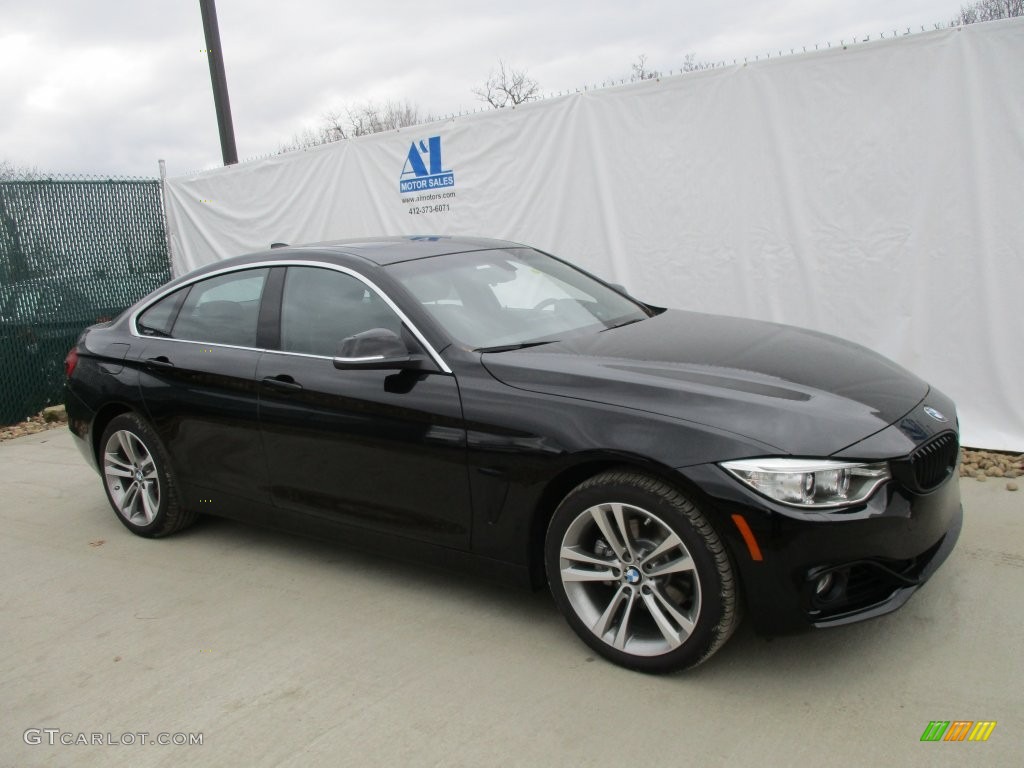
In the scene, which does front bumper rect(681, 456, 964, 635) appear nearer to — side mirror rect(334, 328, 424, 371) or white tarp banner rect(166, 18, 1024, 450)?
side mirror rect(334, 328, 424, 371)

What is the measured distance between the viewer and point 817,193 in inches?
248

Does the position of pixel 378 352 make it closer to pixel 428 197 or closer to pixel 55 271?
pixel 428 197

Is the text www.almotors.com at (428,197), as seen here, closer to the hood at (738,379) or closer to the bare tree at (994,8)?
the hood at (738,379)

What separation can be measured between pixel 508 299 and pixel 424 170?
4.71 m

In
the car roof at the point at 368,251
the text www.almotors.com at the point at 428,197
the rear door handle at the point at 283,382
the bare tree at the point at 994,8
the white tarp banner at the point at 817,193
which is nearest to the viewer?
the rear door handle at the point at 283,382

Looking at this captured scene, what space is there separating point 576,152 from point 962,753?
226 inches

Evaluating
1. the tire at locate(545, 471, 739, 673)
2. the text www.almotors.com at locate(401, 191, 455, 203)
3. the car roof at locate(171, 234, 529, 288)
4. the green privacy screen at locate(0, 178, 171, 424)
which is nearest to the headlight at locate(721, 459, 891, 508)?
the tire at locate(545, 471, 739, 673)

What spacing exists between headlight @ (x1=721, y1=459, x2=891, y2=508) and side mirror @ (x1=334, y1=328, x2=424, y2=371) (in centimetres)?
143

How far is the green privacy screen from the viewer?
9328 mm

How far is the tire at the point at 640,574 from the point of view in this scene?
3088 mm

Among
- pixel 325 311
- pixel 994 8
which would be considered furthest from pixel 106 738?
pixel 994 8

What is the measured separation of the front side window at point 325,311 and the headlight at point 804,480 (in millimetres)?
1708

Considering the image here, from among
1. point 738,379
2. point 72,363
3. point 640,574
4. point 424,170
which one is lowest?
point 640,574

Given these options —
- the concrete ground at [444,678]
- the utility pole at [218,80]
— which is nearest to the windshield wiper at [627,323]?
the concrete ground at [444,678]
